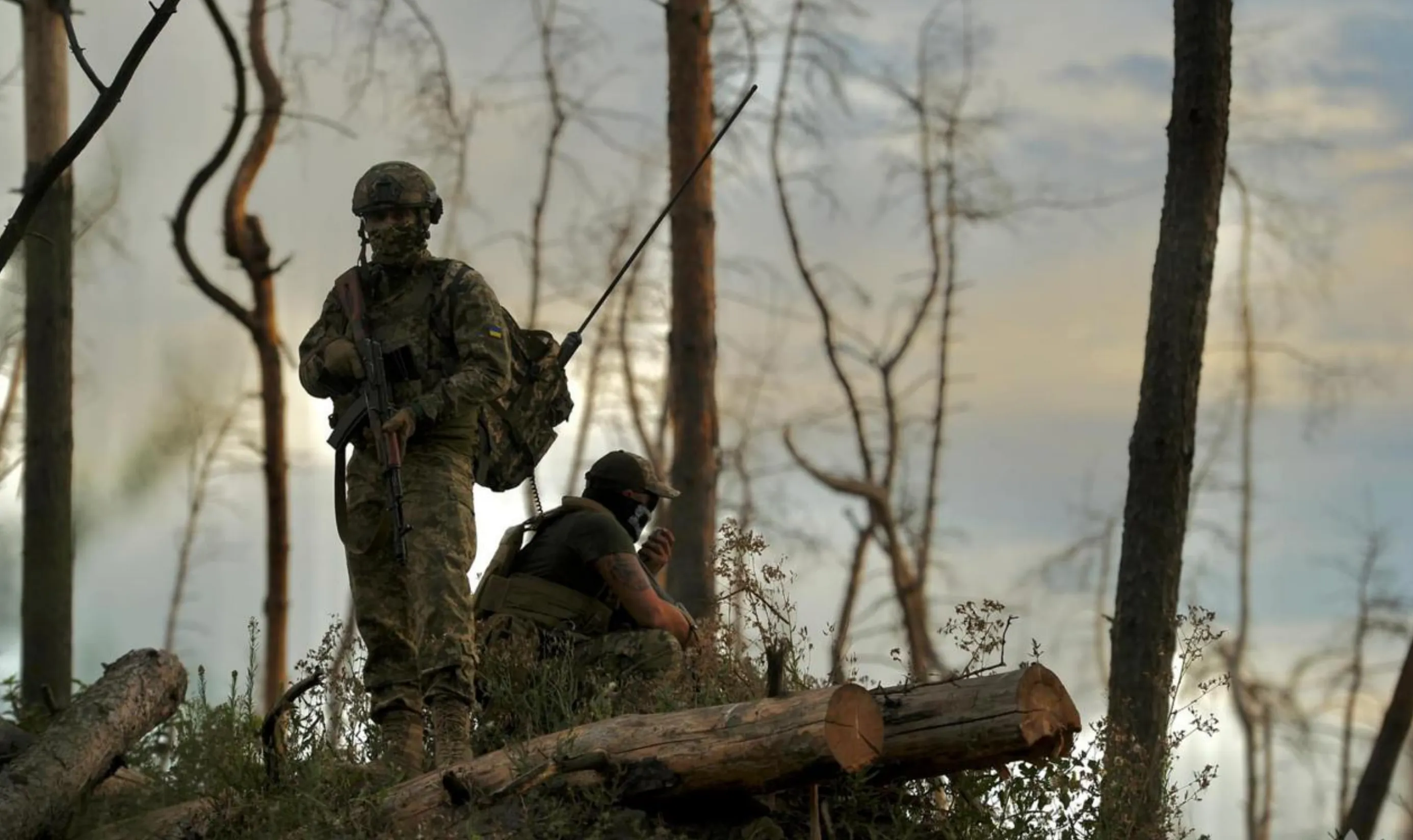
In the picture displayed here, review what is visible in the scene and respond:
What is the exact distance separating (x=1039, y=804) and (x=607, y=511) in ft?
9.10

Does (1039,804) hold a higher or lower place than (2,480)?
lower

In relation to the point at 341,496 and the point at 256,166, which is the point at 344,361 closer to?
the point at 341,496

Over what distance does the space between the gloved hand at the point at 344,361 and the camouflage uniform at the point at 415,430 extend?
3 centimetres

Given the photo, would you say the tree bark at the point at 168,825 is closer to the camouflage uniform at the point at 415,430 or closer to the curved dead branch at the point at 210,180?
the camouflage uniform at the point at 415,430

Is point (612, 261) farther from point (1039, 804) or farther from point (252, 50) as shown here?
point (1039, 804)

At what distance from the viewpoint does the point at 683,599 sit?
14125 millimetres

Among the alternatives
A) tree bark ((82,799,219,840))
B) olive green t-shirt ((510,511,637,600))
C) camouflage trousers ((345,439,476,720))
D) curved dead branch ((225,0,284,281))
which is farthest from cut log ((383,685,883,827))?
curved dead branch ((225,0,284,281))

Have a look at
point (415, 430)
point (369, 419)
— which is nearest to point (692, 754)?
point (415, 430)

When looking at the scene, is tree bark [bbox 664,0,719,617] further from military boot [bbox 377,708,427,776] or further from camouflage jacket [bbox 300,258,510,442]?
camouflage jacket [bbox 300,258,510,442]

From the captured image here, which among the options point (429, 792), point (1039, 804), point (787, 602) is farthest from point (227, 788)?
point (1039, 804)

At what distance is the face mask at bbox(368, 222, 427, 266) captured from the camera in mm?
8164

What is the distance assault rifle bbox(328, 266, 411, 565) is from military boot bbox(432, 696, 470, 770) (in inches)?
26.9

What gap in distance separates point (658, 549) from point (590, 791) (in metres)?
2.44

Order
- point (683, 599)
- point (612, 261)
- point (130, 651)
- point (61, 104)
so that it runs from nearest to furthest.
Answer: point (130, 651) → point (61, 104) → point (683, 599) → point (612, 261)
